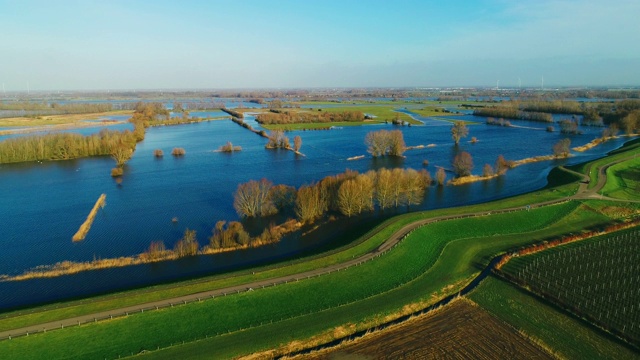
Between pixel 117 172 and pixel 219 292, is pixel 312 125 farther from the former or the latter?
pixel 219 292

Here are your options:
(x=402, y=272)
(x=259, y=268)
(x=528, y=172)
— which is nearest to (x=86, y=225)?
(x=259, y=268)

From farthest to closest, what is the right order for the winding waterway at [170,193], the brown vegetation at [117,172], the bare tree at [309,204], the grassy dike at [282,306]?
the brown vegetation at [117,172], the bare tree at [309,204], the winding waterway at [170,193], the grassy dike at [282,306]

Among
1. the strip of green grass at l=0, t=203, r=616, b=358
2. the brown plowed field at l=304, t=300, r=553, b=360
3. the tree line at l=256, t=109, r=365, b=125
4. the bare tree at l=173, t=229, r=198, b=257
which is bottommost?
the brown plowed field at l=304, t=300, r=553, b=360

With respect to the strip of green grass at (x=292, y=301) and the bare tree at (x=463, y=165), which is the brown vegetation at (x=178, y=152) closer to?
the bare tree at (x=463, y=165)

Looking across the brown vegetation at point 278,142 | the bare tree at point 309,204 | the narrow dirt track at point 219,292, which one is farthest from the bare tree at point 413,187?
the brown vegetation at point 278,142

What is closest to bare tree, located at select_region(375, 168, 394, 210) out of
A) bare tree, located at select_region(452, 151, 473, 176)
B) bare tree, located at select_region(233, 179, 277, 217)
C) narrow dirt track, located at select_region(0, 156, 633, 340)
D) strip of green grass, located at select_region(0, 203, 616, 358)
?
narrow dirt track, located at select_region(0, 156, 633, 340)

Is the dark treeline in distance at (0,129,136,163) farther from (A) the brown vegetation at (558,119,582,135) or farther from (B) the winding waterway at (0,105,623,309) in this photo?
(A) the brown vegetation at (558,119,582,135)

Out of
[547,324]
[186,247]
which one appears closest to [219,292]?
[186,247]
